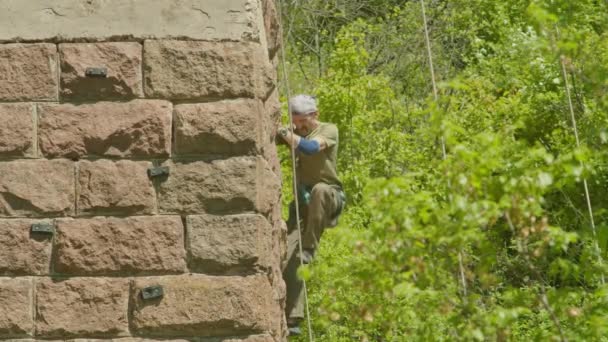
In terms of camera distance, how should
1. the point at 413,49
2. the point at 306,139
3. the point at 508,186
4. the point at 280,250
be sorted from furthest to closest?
the point at 413,49
the point at 306,139
the point at 280,250
the point at 508,186

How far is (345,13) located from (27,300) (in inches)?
547

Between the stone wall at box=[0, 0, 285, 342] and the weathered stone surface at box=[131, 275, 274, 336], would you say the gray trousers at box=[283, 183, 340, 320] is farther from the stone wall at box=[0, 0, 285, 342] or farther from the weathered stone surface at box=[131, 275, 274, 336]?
the weathered stone surface at box=[131, 275, 274, 336]

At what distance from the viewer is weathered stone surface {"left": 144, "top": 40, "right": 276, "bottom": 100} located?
18.1 ft

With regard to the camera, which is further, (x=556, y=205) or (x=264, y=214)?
(x=556, y=205)

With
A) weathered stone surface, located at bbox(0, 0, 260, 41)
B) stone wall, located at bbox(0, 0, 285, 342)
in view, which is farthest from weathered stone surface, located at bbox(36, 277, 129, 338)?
weathered stone surface, located at bbox(0, 0, 260, 41)

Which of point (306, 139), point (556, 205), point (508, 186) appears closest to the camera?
point (508, 186)

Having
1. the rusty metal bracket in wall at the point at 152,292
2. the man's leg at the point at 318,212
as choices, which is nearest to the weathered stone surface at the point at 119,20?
the rusty metal bracket in wall at the point at 152,292

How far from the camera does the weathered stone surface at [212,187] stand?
5.44m

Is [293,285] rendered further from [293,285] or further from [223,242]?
[223,242]

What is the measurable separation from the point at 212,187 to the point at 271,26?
1375 mm

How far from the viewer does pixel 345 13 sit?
1884 centimetres

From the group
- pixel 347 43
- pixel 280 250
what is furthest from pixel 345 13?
pixel 280 250

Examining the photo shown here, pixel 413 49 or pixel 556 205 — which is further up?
pixel 413 49

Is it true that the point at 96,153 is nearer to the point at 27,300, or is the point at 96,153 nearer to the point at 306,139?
the point at 27,300
